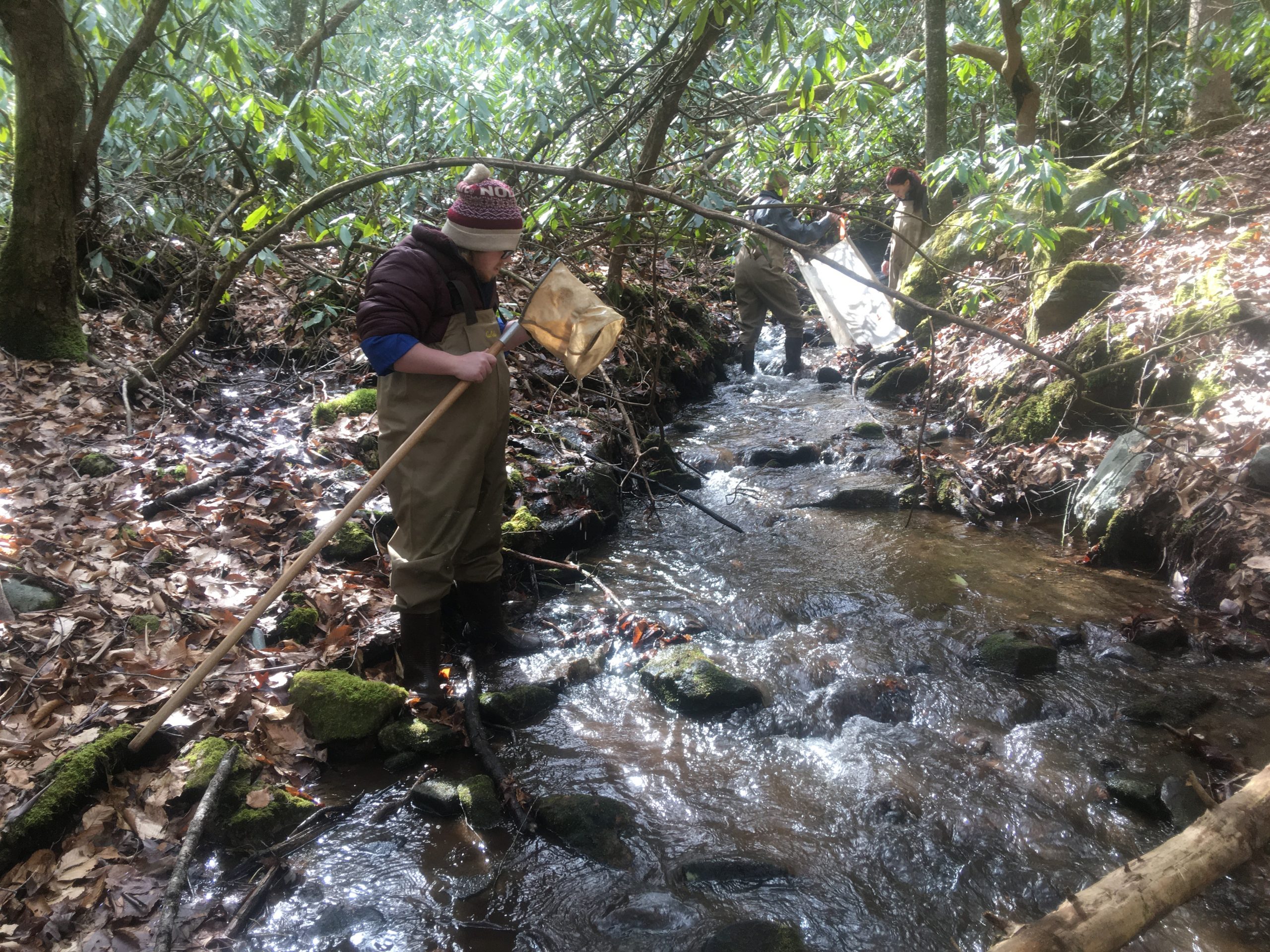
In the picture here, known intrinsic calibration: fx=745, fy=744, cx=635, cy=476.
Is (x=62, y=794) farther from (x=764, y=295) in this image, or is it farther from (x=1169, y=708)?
(x=764, y=295)

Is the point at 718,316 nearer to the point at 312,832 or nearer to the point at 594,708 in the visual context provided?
the point at 594,708

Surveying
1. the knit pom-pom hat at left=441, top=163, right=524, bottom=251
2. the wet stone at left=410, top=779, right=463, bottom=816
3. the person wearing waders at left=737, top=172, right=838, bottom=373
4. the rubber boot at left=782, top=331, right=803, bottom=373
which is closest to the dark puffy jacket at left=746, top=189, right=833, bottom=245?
the person wearing waders at left=737, top=172, right=838, bottom=373

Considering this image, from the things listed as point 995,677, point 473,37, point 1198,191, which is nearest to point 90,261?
point 473,37

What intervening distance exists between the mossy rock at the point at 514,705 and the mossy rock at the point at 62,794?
4.66ft

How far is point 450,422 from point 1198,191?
26.1 ft

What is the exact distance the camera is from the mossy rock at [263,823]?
267 cm

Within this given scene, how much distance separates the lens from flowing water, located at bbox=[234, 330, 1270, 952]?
252cm

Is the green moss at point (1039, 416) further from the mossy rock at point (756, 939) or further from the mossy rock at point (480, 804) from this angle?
the mossy rock at point (480, 804)

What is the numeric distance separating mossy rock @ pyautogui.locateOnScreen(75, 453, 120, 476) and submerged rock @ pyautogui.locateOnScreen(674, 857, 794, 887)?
4.21 metres

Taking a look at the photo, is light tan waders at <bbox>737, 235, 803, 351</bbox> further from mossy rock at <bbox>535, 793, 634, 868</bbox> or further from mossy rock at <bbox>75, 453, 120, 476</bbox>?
mossy rock at <bbox>535, 793, 634, 868</bbox>

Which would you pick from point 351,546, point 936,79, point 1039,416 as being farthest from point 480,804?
point 936,79

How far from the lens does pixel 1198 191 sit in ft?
24.1

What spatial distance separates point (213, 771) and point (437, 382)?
176 centimetres

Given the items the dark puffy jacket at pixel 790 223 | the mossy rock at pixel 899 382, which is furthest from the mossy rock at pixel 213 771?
the mossy rock at pixel 899 382
